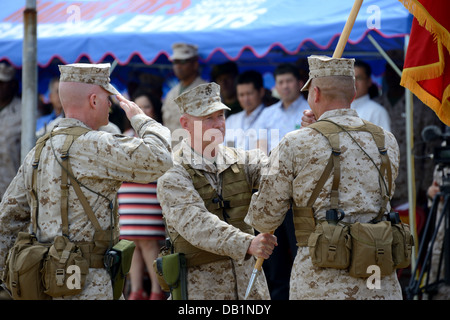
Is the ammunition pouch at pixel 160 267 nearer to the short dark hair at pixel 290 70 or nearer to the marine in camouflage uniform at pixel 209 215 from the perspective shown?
the marine in camouflage uniform at pixel 209 215

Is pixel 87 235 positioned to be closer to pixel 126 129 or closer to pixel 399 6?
pixel 399 6

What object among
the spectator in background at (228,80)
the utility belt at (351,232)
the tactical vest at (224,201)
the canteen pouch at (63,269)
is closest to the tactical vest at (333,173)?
the utility belt at (351,232)

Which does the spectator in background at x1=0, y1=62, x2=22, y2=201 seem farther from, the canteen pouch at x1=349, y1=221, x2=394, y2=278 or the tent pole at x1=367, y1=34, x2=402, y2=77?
the canteen pouch at x1=349, y1=221, x2=394, y2=278

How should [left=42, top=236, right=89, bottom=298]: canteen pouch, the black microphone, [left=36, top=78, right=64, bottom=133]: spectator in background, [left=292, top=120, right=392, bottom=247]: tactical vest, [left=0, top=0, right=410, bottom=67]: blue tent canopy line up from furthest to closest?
[left=36, top=78, right=64, bottom=133]: spectator in background → [left=0, top=0, right=410, bottom=67]: blue tent canopy → the black microphone → [left=292, top=120, right=392, bottom=247]: tactical vest → [left=42, top=236, right=89, bottom=298]: canteen pouch

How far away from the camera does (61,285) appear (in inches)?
151

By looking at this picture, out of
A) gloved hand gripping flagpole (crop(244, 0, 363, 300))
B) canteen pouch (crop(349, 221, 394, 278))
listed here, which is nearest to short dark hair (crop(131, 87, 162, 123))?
gloved hand gripping flagpole (crop(244, 0, 363, 300))

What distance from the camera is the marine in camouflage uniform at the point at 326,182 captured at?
3.96 m

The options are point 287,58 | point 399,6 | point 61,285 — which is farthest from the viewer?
point 287,58

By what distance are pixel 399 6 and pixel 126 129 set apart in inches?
149

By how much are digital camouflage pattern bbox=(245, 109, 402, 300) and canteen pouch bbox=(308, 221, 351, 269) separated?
98 millimetres

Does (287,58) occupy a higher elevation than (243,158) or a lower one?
higher

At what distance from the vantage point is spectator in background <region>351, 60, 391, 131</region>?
7.19 meters

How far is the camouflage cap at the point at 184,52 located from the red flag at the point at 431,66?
3.25 m
